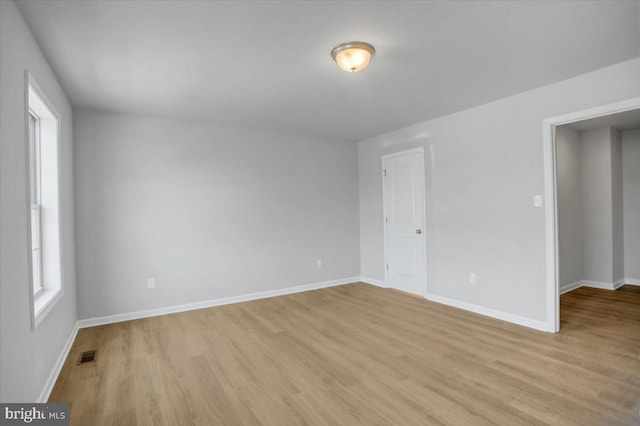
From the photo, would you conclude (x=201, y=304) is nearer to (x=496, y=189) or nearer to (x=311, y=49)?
(x=311, y=49)

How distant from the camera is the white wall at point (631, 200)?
16.8 feet

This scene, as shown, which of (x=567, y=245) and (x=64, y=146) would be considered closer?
(x=64, y=146)

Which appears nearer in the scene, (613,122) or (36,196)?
(36,196)

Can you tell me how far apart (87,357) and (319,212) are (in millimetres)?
3562

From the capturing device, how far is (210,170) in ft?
14.8

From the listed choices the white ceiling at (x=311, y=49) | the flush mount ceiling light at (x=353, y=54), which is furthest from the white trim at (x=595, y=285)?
the flush mount ceiling light at (x=353, y=54)

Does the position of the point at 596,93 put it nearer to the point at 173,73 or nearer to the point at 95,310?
the point at 173,73

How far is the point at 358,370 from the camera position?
2.61 m

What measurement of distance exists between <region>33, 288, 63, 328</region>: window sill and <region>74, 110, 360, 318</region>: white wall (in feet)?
3.63

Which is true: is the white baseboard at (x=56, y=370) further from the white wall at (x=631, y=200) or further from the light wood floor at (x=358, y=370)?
the white wall at (x=631, y=200)

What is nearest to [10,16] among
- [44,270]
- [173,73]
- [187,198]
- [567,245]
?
[173,73]

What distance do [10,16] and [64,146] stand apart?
67.7 inches

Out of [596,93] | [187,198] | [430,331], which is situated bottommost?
[430,331]

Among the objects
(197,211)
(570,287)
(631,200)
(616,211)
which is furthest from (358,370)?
(631,200)
